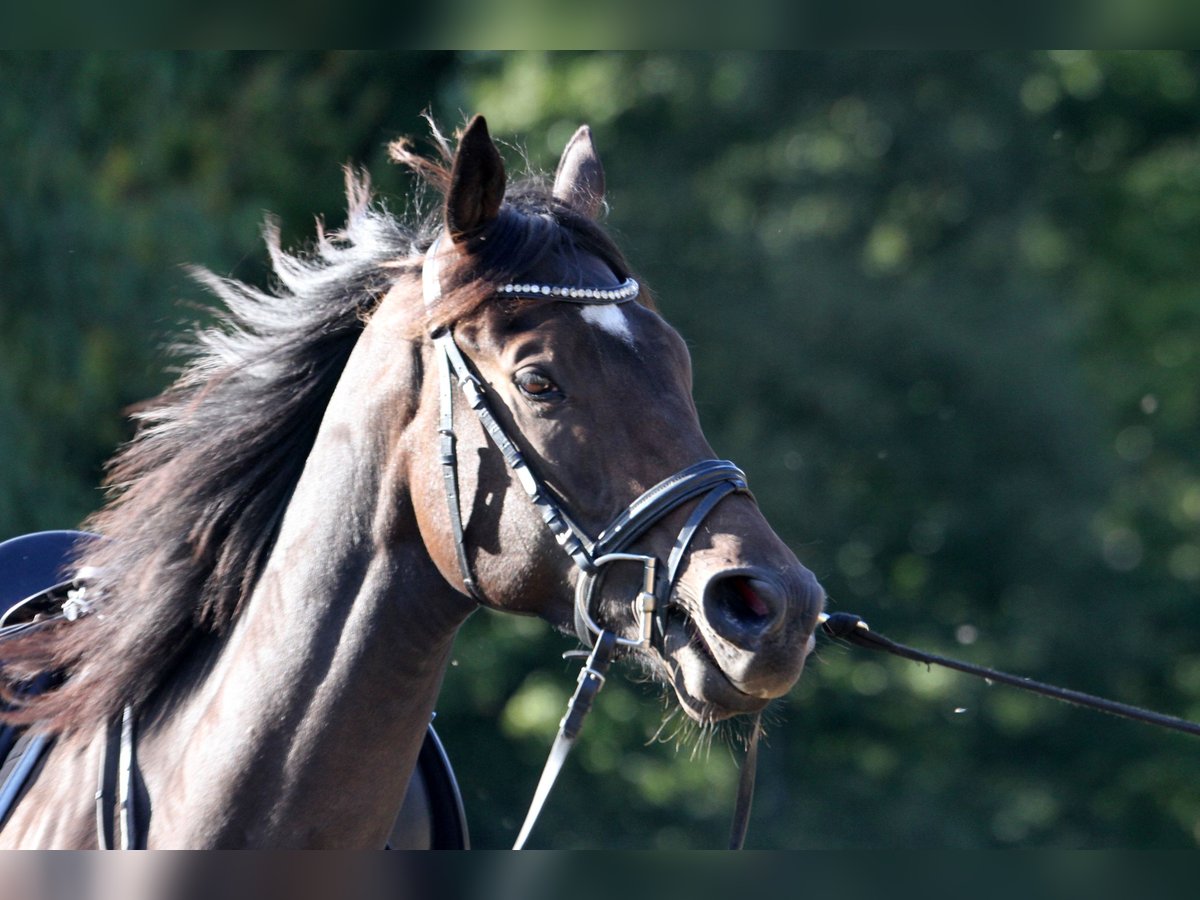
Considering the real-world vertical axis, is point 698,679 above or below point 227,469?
below

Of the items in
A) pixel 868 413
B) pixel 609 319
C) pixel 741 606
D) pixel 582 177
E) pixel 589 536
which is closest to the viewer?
pixel 741 606

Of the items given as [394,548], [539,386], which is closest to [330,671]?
[394,548]

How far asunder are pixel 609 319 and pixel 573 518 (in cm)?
40

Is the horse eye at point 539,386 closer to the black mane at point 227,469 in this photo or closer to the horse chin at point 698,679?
the black mane at point 227,469

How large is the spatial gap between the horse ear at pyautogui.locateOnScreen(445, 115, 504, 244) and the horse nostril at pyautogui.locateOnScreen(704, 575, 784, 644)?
35.7 inches

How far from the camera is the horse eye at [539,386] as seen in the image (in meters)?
2.57

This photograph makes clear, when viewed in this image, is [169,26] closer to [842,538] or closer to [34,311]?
[34,311]

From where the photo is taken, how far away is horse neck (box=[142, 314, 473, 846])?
251 cm

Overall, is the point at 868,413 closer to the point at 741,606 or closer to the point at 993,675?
the point at 993,675

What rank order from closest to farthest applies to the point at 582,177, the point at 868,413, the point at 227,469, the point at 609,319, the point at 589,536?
the point at 589,536, the point at 609,319, the point at 227,469, the point at 582,177, the point at 868,413

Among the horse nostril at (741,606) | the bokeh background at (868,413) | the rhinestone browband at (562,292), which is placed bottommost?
the bokeh background at (868,413)

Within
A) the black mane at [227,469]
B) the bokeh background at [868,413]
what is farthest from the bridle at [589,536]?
the bokeh background at [868,413]

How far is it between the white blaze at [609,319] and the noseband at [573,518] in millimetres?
17

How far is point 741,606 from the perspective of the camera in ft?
7.85
